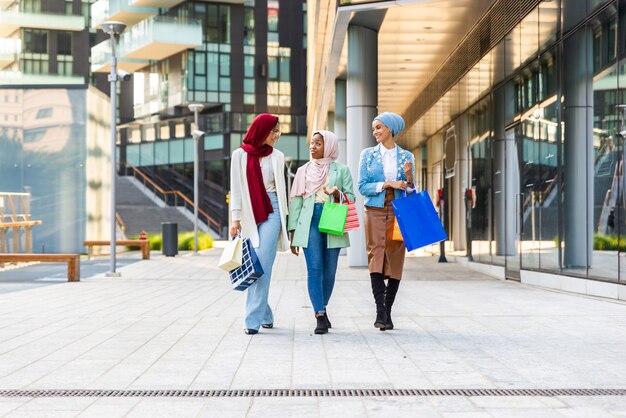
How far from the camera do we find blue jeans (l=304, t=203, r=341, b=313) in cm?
795

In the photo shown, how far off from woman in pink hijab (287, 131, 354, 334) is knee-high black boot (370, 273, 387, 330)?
369mm

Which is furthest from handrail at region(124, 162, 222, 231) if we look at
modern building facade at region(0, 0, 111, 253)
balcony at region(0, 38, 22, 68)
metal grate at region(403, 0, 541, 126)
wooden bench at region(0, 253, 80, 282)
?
wooden bench at region(0, 253, 80, 282)

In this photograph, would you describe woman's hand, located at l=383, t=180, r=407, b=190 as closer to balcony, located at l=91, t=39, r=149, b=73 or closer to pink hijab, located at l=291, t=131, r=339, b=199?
pink hijab, located at l=291, t=131, r=339, b=199

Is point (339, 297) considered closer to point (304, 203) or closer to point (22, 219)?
point (304, 203)

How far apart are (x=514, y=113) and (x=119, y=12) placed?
41655mm

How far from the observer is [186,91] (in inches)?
2068

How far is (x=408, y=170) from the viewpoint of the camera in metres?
7.93

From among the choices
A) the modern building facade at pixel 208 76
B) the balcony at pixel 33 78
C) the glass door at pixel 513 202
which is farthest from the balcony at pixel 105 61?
the glass door at pixel 513 202

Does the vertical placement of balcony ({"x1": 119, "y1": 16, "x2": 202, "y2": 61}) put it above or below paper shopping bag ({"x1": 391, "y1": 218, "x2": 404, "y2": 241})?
above

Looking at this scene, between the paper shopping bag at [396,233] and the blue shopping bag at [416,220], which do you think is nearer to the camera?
the blue shopping bag at [416,220]

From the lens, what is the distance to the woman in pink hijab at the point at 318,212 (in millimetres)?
7941

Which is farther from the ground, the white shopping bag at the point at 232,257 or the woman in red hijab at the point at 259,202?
the woman in red hijab at the point at 259,202

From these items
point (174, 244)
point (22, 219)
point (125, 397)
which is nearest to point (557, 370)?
point (125, 397)

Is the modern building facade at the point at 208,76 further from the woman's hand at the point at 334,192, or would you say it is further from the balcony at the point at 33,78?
the woman's hand at the point at 334,192
